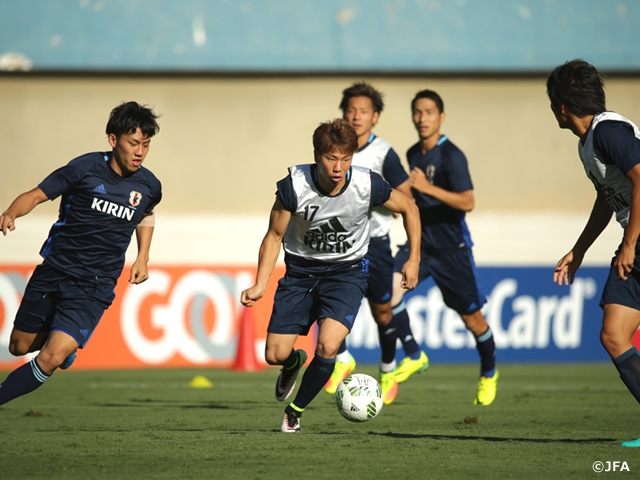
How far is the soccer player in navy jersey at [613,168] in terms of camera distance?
535 centimetres

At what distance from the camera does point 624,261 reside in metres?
5.32

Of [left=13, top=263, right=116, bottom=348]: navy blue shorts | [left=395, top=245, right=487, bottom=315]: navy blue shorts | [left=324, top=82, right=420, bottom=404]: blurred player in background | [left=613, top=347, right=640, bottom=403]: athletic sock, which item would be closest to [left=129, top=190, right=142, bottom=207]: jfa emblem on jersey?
[left=13, top=263, right=116, bottom=348]: navy blue shorts

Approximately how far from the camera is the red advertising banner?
13.2m

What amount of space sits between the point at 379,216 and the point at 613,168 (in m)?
3.28

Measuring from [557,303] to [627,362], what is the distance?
29.5 ft

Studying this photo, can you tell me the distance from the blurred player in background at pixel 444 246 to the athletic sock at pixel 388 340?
224 mm

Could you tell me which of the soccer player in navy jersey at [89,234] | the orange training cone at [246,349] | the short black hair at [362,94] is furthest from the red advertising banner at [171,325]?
the soccer player in navy jersey at [89,234]

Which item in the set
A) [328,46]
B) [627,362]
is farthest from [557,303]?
[627,362]

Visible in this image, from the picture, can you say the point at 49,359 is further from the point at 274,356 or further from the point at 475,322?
the point at 475,322

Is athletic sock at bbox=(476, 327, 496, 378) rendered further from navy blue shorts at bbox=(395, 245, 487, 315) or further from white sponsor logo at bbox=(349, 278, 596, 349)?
white sponsor logo at bbox=(349, 278, 596, 349)

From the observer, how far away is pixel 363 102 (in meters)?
8.62

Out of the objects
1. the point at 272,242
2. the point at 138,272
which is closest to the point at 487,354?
the point at 272,242

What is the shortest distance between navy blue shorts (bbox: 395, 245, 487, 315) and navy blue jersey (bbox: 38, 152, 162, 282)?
2985 millimetres

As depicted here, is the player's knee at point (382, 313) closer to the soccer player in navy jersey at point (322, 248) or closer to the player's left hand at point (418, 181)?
the player's left hand at point (418, 181)
